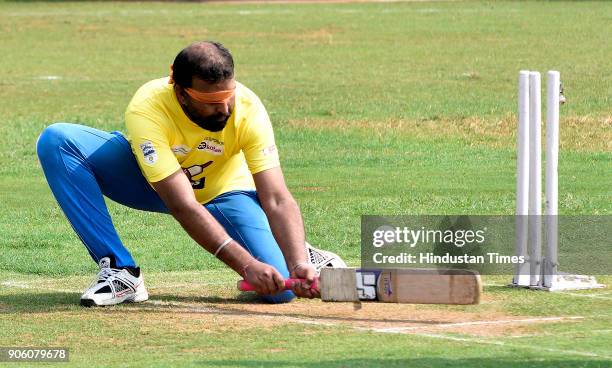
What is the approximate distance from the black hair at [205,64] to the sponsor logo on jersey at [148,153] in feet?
1.28

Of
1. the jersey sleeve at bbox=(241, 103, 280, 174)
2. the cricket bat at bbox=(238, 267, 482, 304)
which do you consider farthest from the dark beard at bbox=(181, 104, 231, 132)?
the cricket bat at bbox=(238, 267, 482, 304)

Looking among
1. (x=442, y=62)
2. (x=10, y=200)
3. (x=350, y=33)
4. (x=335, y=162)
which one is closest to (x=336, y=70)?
(x=442, y=62)

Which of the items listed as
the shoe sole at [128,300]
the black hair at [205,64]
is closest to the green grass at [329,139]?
the shoe sole at [128,300]

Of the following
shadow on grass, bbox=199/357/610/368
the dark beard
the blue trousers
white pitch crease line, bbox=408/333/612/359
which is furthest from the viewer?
the blue trousers

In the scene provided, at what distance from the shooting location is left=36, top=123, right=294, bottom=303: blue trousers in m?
8.59

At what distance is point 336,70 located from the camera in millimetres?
26531

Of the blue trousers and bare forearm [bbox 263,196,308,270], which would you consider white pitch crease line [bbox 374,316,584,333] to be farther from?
the blue trousers

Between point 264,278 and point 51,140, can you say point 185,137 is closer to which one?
point 51,140

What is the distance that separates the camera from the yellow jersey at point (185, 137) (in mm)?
8125

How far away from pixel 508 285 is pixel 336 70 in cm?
1777

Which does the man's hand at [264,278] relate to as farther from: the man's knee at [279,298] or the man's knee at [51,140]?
the man's knee at [51,140]

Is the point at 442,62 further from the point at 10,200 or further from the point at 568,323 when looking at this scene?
the point at 568,323

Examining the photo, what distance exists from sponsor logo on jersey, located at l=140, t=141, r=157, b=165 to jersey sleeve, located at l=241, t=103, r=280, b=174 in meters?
0.57

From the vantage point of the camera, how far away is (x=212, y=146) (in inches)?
334
